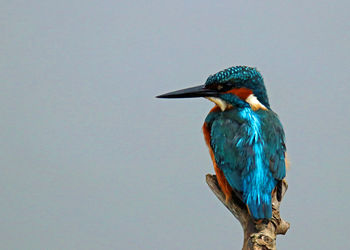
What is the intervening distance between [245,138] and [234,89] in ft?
1.03

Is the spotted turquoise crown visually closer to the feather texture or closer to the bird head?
the bird head

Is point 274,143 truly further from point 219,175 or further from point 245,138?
point 219,175

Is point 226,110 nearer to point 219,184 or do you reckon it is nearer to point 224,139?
point 224,139

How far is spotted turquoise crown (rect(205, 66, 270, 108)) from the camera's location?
3.24 meters

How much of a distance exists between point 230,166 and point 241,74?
0.56m

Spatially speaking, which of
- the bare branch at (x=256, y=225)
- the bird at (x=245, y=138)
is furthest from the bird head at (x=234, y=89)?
the bare branch at (x=256, y=225)

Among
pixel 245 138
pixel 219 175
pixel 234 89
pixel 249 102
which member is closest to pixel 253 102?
pixel 249 102

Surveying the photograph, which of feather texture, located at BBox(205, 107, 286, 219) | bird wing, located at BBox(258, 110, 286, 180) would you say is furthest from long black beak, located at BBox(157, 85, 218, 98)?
bird wing, located at BBox(258, 110, 286, 180)

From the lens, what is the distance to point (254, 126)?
10.6 feet

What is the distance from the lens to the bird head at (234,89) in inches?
128

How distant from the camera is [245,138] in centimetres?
318

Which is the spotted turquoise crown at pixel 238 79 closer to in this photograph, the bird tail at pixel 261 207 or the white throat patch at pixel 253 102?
the white throat patch at pixel 253 102

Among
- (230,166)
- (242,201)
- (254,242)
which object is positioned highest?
(230,166)

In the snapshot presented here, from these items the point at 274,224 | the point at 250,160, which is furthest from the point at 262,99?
the point at 274,224
